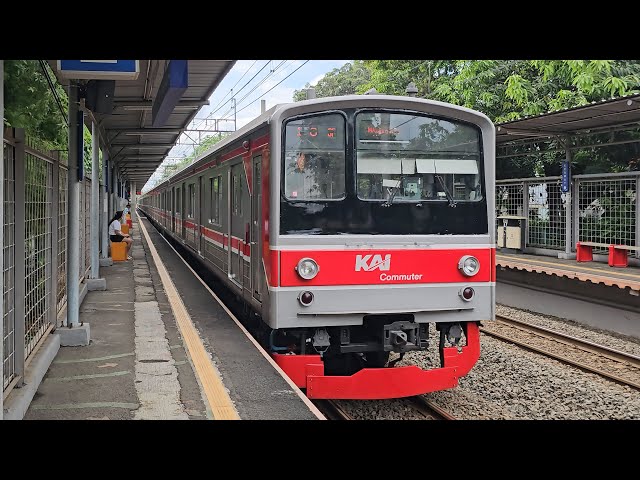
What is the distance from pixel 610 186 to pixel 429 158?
378 inches

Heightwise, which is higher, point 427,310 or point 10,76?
point 10,76

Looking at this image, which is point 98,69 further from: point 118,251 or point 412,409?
point 118,251

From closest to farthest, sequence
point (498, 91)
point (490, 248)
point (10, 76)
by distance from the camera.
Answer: point (490, 248) → point (10, 76) → point (498, 91)

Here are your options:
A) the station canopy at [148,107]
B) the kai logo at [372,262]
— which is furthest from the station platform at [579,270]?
the station canopy at [148,107]

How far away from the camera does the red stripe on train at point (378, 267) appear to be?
5.85 m

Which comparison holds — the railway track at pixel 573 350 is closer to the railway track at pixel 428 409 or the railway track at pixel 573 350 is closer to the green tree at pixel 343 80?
the railway track at pixel 428 409

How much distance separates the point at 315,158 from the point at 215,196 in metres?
4.53

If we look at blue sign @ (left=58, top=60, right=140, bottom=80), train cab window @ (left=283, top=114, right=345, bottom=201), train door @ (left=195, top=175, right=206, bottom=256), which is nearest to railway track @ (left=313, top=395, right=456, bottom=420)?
train cab window @ (left=283, top=114, right=345, bottom=201)

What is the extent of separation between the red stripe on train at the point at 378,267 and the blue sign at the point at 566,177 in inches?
380

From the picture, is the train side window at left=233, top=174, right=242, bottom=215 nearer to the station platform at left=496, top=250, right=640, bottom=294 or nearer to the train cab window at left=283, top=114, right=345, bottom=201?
the train cab window at left=283, top=114, right=345, bottom=201

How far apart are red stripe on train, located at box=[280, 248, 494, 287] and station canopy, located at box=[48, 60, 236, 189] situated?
1.84 meters
